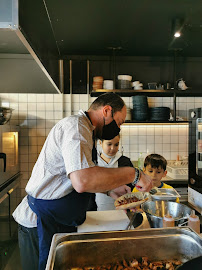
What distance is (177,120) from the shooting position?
11.0 ft

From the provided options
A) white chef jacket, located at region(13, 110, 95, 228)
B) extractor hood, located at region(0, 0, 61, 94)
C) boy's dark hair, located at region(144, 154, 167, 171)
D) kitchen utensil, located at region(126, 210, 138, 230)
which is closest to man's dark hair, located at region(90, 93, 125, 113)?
white chef jacket, located at region(13, 110, 95, 228)

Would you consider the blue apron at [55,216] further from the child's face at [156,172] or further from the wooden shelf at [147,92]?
the wooden shelf at [147,92]

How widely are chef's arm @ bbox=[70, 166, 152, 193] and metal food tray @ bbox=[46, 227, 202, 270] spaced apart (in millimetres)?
217

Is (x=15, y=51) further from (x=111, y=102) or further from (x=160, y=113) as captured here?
(x=160, y=113)

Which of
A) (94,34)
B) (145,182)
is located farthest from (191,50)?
(145,182)

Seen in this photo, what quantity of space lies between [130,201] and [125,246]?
43 centimetres

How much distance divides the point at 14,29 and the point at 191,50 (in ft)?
10.7

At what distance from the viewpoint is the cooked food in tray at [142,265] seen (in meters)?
0.90

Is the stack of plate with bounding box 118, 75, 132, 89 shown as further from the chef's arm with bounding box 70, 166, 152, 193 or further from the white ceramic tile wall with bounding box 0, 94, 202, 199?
the chef's arm with bounding box 70, 166, 152, 193

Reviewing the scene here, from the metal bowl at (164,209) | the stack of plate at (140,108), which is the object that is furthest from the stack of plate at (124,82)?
the metal bowl at (164,209)

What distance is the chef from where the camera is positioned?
1.07 metres

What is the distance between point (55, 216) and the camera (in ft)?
4.13

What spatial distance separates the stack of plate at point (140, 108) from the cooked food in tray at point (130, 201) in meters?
1.91

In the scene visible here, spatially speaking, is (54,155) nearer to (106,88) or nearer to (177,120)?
(106,88)
